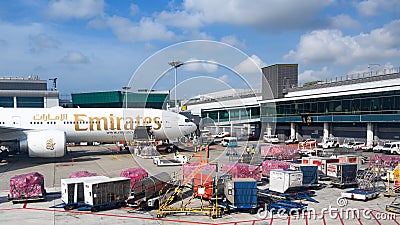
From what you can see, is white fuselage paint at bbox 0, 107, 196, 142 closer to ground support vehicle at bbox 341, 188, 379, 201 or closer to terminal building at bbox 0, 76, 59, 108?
ground support vehicle at bbox 341, 188, 379, 201

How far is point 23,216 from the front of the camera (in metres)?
17.5

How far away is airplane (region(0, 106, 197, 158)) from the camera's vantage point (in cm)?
3506

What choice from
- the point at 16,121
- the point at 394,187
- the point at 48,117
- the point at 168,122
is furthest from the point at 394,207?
the point at 16,121

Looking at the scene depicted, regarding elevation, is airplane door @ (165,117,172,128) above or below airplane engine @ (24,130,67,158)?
above

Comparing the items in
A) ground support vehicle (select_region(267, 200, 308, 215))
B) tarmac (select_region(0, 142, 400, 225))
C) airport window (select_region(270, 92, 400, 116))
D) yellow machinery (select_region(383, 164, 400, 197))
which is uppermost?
airport window (select_region(270, 92, 400, 116))

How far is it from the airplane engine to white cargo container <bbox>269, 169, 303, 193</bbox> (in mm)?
23224

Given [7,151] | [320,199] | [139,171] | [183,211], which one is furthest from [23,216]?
[7,151]

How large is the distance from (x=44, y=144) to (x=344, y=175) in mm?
28390

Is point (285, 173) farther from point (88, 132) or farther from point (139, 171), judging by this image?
point (88, 132)

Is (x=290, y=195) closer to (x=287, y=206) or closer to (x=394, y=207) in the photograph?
(x=287, y=206)

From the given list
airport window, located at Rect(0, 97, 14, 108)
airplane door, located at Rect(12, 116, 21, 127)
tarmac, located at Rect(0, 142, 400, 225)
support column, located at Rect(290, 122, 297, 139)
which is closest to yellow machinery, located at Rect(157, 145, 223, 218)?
tarmac, located at Rect(0, 142, 400, 225)

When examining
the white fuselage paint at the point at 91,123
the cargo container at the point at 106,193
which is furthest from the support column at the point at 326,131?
the cargo container at the point at 106,193

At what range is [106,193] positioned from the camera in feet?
61.9

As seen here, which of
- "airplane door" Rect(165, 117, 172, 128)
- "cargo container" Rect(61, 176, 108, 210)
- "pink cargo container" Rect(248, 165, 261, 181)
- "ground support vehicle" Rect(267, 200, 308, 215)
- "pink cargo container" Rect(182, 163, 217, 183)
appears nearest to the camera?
"ground support vehicle" Rect(267, 200, 308, 215)
